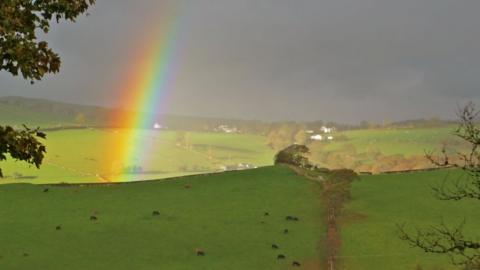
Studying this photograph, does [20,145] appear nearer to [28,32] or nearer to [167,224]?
[28,32]

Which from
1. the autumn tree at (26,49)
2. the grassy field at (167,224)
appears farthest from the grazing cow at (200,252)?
the autumn tree at (26,49)

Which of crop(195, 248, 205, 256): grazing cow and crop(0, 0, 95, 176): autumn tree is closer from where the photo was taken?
crop(0, 0, 95, 176): autumn tree

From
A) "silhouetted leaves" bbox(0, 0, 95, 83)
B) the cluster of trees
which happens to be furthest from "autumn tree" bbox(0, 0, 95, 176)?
the cluster of trees

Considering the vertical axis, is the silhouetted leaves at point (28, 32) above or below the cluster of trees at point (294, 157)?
below

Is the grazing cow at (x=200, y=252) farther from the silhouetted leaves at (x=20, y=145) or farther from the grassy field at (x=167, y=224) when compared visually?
the silhouetted leaves at (x=20, y=145)

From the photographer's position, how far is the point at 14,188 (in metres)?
61.6

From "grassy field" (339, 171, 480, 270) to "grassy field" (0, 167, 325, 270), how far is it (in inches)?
125

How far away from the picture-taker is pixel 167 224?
52125mm

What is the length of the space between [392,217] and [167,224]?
67.9 feet

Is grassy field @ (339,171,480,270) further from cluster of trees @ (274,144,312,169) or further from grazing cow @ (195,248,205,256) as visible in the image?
cluster of trees @ (274,144,312,169)

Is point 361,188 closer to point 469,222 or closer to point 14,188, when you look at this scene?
point 469,222

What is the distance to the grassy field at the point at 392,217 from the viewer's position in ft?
142

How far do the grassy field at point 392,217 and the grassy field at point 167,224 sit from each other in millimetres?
3177

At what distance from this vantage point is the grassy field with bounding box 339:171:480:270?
43.2 meters
